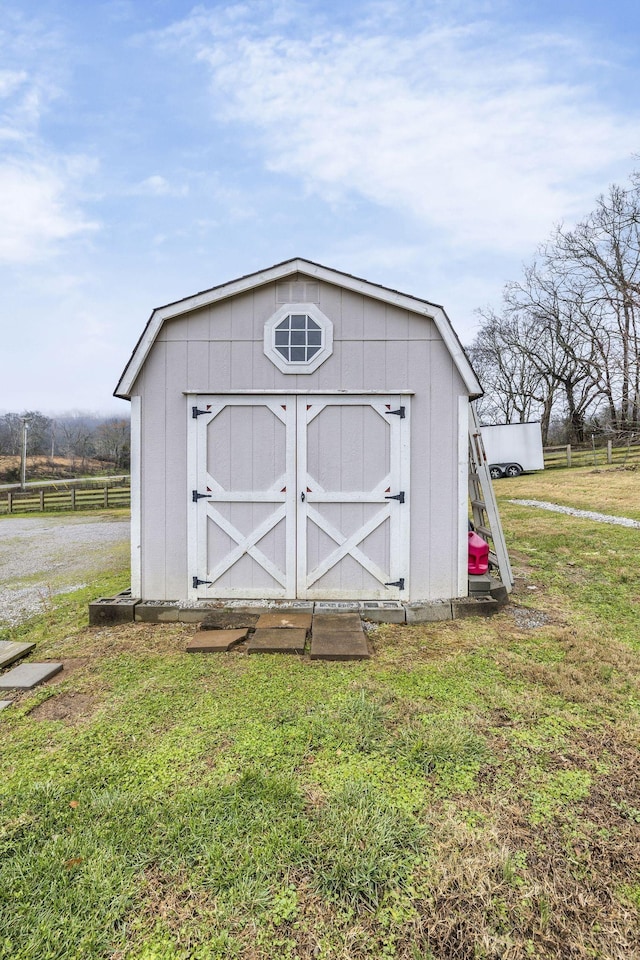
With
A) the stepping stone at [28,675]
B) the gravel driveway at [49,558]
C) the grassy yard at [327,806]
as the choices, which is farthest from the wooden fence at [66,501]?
the grassy yard at [327,806]

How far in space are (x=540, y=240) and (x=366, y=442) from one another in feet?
85.0

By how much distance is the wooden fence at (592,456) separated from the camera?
21.9m

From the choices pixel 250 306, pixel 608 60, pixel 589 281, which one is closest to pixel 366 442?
pixel 250 306

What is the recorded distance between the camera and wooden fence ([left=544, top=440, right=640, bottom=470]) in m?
21.9

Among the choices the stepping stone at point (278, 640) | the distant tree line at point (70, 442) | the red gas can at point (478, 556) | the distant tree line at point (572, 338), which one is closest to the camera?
the stepping stone at point (278, 640)

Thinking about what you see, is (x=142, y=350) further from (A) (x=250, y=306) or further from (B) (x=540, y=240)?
(B) (x=540, y=240)

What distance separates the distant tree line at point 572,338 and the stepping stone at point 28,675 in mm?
17682

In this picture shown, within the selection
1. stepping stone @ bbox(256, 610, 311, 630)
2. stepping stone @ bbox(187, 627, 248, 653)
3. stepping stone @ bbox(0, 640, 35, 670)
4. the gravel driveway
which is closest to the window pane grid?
stepping stone @ bbox(256, 610, 311, 630)

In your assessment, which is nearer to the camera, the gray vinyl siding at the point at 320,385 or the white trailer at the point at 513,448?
the gray vinyl siding at the point at 320,385

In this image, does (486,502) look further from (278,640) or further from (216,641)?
(216,641)

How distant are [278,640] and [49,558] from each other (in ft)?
22.2

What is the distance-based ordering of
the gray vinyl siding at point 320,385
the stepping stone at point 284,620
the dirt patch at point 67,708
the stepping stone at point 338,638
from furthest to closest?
1. the gray vinyl siding at point 320,385
2. the stepping stone at point 284,620
3. the stepping stone at point 338,638
4. the dirt patch at point 67,708

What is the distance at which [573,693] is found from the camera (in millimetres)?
2947

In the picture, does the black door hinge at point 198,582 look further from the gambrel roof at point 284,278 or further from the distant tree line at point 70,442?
the distant tree line at point 70,442
